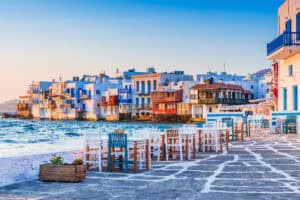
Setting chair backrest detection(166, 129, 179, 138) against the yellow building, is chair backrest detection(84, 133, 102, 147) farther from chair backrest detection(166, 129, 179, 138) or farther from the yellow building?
the yellow building

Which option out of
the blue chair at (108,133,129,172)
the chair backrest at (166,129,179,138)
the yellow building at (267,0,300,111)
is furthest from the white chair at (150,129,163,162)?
the yellow building at (267,0,300,111)

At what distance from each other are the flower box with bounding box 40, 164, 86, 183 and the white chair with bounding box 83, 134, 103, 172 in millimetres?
1582

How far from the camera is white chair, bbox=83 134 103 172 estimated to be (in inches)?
472

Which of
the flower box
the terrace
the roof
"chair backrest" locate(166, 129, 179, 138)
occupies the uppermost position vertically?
the roof

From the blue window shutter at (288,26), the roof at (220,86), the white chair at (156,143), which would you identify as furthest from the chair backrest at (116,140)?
the roof at (220,86)

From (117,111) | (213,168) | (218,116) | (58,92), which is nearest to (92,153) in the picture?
(213,168)

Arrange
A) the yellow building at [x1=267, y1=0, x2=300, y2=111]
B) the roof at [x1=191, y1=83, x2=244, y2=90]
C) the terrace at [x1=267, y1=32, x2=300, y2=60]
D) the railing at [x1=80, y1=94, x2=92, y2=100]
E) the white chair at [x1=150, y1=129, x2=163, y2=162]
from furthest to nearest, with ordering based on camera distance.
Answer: the railing at [x1=80, y1=94, x2=92, y2=100] < the roof at [x1=191, y1=83, x2=244, y2=90] < the yellow building at [x1=267, y1=0, x2=300, y2=111] < the terrace at [x1=267, y1=32, x2=300, y2=60] < the white chair at [x1=150, y1=129, x2=163, y2=162]

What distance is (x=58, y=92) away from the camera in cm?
12756

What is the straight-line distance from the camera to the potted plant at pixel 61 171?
10188 millimetres

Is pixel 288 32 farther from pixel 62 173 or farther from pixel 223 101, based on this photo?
pixel 223 101

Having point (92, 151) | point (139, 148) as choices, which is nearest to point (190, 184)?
point (139, 148)

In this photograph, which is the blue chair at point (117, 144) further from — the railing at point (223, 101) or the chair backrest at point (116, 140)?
the railing at point (223, 101)

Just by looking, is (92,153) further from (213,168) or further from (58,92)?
(58,92)

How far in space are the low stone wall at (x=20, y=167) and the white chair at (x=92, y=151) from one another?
38.0 inches
